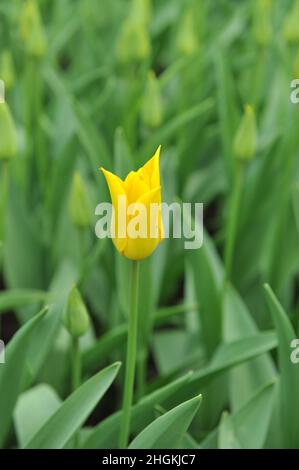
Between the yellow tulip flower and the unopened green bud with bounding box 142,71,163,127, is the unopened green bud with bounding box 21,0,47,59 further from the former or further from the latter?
the yellow tulip flower

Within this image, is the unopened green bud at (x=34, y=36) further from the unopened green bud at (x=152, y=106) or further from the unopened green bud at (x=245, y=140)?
the unopened green bud at (x=245, y=140)

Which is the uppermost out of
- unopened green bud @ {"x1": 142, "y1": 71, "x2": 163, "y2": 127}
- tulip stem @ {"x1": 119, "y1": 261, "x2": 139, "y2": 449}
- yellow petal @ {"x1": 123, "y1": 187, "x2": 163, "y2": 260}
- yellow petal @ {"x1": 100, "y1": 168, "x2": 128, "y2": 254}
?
unopened green bud @ {"x1": 142, "y1": 71, "x2": 163, "y2": 127}

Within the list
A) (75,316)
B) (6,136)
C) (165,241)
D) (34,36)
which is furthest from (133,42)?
(75,316)

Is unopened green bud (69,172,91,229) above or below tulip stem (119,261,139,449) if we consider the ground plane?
above

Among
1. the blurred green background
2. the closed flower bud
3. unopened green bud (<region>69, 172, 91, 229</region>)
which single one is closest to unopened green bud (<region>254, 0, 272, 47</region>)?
the blurred green background

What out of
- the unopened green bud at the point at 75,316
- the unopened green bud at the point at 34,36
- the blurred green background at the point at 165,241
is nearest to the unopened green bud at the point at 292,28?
the blurred green background at the point at 165,241

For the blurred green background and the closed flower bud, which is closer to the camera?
the blurred green background

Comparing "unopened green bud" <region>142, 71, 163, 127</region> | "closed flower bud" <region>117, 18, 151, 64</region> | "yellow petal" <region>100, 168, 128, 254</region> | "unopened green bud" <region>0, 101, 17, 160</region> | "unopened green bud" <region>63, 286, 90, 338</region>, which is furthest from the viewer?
"closed flower bud" <region>117, 18, 151, 64</region>
